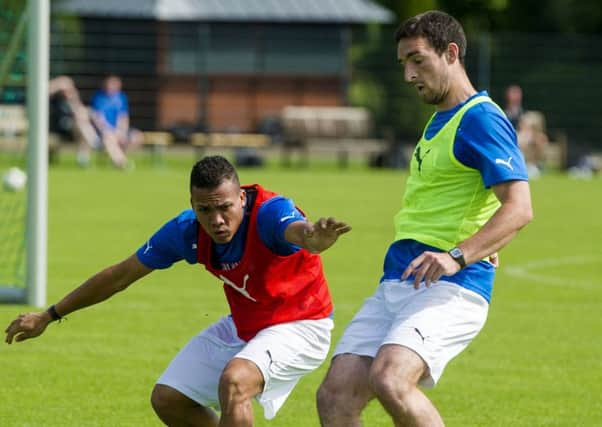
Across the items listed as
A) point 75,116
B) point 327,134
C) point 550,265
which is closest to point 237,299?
point 550,265

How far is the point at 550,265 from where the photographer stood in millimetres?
16609

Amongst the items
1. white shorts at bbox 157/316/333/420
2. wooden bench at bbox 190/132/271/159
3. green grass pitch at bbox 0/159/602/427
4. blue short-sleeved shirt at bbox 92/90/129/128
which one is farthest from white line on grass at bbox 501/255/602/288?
wooden bench at bbox 190/132/271/159

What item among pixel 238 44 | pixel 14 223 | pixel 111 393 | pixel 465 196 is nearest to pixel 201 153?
pixel 238 44

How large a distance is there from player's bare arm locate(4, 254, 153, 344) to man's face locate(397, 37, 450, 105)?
1.60m

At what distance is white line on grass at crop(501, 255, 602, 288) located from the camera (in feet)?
49.3

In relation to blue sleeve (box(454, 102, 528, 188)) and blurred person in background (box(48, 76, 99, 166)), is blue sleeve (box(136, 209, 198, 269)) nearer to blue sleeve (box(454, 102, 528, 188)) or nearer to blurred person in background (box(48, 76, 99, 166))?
blue sleeve (box(454, 102, 528, 188))

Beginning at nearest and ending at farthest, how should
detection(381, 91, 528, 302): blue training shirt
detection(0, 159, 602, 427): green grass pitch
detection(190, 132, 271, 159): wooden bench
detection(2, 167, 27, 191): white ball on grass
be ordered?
1. detection(381, 91, 528, 302): blue training shirt
2. detection(0, 159, 602, 427): green grass pitch
3. detection(2, 167, 27, 191): white ball on grass
4. detection(190, 132, 271, 159): wooden bench

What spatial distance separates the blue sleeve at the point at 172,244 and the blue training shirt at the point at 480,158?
95cm

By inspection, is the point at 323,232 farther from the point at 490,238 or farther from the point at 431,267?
the point at 490,238

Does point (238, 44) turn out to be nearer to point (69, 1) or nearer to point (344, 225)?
point (69, 1)

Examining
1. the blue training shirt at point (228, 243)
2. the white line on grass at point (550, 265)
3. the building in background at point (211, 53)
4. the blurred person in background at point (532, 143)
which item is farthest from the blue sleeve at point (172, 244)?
the building in background at point (211, 53)

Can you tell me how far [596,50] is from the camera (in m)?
43.3

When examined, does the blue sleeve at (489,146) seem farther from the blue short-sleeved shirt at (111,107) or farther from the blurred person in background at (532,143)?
the blue short-sleeved shirt at (111,107)

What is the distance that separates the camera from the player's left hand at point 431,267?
19.1ft
